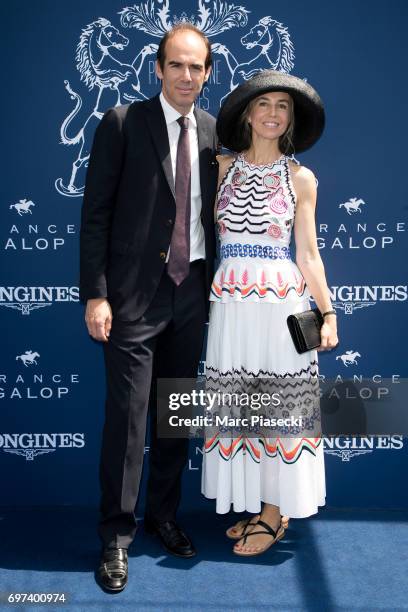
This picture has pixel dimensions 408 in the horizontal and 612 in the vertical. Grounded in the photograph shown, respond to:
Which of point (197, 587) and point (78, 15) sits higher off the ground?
point (78, 15)

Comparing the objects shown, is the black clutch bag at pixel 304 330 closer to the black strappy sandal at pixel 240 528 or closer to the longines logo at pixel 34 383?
the black strappy sandal at pixel 240 528

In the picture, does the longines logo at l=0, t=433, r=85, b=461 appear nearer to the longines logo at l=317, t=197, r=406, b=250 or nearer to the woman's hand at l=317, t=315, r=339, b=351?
the woman's hand at l=317, t=315, r=339, b=351

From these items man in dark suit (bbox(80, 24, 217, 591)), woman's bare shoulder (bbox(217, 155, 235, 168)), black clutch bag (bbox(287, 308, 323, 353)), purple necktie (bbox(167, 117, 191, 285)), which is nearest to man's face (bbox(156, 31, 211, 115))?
man in dark suit (bbox(80, 24, 217, 591))

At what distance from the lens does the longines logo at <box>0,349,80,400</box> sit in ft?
10.4

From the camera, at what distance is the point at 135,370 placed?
100 inches

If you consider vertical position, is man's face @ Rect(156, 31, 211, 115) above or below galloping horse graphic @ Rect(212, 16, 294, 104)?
below

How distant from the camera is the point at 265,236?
102 inches

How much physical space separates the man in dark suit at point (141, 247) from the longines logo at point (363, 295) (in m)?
0.76

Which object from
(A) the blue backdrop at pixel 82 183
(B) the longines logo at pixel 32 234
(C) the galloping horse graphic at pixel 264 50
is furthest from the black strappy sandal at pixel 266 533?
(C) the galloping horse graphic at pixel 264 50

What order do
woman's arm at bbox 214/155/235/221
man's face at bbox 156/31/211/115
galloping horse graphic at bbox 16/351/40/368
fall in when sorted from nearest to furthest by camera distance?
man's face at bbox 156/31/211/115
woman's arm at bbox 214/155/235/221
galloping horse graphic at bbox 16/351/40/368

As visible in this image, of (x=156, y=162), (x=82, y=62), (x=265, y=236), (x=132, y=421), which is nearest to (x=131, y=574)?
(x=132, y=421)

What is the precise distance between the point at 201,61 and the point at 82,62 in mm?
743

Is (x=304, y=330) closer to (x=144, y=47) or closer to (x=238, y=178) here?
(x=238, y=178)

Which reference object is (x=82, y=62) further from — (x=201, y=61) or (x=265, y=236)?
(x=265, y=236)
